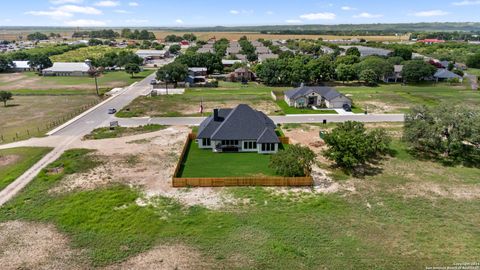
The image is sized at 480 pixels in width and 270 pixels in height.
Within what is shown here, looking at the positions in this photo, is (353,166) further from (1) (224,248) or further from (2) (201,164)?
(1) (224,248)

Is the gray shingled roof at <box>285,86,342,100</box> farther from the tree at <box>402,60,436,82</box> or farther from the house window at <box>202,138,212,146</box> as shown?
the tree at <box>402,60,436,82</box>

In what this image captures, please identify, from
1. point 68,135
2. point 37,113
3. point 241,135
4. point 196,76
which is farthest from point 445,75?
point 37,113

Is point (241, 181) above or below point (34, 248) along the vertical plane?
above

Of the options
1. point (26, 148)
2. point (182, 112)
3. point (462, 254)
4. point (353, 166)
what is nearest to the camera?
point (462, 254)

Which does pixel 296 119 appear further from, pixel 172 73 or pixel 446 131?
pixel 172 73

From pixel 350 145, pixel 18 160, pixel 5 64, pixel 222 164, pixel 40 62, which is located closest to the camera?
pixel 350 145

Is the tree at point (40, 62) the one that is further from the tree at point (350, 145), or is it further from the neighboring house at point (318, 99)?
the tree at point (350, 145)

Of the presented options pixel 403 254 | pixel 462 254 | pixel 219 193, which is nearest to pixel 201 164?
pixel 219 193

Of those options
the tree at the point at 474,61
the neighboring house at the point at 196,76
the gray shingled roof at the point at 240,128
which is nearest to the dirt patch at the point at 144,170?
the gray shingled roof at the point at 240,128
